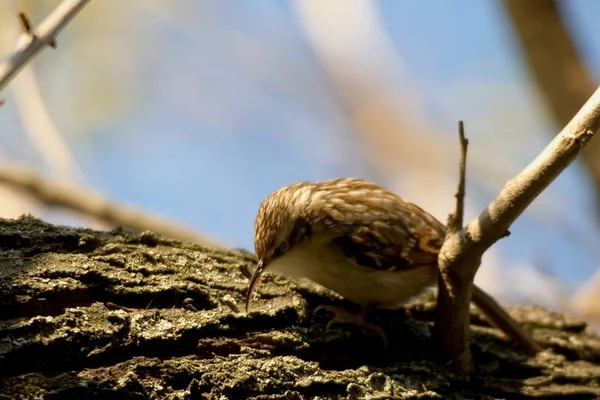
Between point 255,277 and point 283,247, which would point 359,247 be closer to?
point 283,247

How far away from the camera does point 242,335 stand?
2.23 metres

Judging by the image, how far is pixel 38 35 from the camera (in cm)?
208

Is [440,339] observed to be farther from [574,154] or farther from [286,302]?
[574,154]

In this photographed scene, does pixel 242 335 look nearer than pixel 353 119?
Yes

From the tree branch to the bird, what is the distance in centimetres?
26

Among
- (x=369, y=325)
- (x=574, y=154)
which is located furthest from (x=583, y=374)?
(x=574, y=154)

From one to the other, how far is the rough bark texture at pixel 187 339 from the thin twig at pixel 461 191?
496 mm

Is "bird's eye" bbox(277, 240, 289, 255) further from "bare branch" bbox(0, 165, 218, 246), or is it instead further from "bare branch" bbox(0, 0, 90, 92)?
"bare branch" bbox(0, 165, 218, 246)

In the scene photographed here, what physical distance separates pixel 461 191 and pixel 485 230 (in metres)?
0.14

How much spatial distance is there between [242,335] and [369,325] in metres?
0.53

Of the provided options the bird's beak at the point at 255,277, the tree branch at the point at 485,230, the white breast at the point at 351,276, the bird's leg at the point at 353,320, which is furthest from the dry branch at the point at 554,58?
the bird's beak at the point at 255,277

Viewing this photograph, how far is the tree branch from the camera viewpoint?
6.56 feet

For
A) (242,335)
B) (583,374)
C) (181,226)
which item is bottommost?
(242,335)

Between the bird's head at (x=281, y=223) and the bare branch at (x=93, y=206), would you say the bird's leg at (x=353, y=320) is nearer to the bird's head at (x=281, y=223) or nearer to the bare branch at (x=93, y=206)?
the bird's head at (x=281, y=223)
